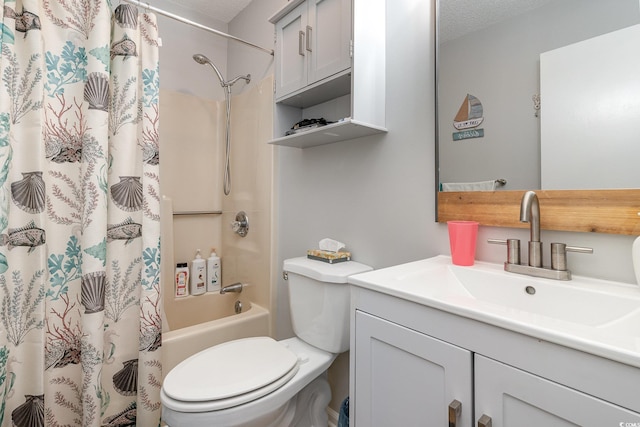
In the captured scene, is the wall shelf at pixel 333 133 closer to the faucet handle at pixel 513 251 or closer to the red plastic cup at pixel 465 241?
→ the red plastic cup at pixel 465 241

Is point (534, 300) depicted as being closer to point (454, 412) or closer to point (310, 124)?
point (454, 412)

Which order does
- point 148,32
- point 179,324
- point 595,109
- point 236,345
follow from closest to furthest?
point 595,109 → point 236,345 → point 148,32 → point 179,324

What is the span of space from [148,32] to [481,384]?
1.76 meters

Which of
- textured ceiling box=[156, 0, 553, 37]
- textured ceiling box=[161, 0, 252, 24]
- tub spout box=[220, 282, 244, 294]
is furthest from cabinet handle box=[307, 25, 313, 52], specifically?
tub spout box=[220, 282, 244, 294]

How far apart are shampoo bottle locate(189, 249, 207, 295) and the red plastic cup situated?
167cm

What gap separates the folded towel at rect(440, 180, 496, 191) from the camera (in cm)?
101

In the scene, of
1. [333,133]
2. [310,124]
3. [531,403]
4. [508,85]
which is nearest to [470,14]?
[508,85]

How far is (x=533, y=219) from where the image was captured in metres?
0.87

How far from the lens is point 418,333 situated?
71cm

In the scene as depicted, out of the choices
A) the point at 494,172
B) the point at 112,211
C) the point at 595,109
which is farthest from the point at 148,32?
the point at 595,109

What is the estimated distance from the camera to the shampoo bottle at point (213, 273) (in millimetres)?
2105

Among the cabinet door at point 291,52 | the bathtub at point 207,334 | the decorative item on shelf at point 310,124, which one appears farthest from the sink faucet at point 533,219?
the bathtub at point 207,334

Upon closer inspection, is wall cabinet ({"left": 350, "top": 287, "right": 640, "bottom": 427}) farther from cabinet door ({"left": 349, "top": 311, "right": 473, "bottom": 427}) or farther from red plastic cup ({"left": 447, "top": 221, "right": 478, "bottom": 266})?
red plastic cup ({"left": 447, "top": 221, "right": 478, "bottom": 266})

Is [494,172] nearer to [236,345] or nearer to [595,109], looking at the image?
[595,109]
